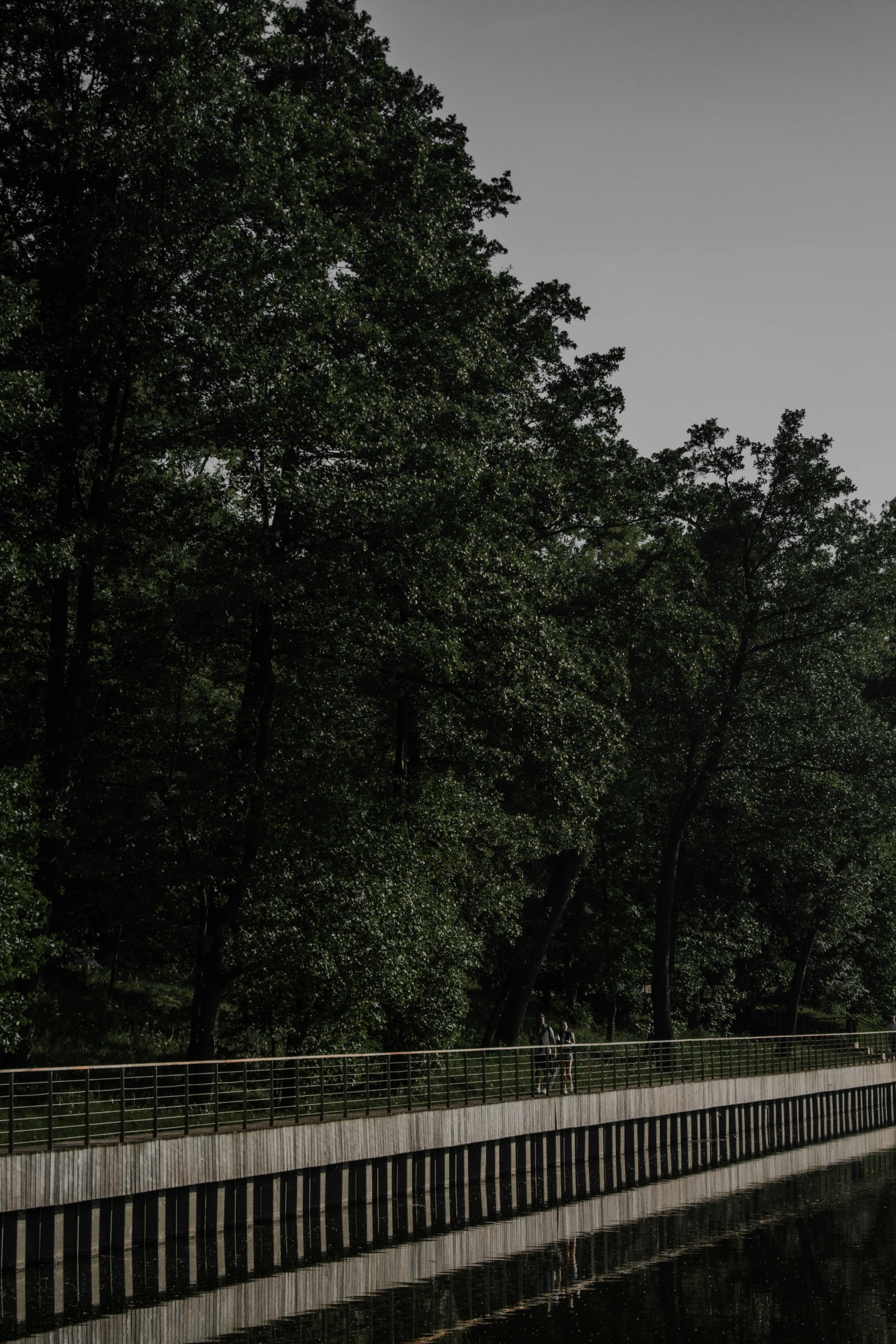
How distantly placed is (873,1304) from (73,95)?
23243 mm

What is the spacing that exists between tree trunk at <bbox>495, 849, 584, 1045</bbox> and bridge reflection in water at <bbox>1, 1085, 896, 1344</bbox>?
8.28 metres

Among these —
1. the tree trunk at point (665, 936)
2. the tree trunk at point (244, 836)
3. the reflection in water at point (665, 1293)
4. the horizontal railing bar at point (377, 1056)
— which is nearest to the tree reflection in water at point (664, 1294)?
the reflection in water at point (665, 1293)

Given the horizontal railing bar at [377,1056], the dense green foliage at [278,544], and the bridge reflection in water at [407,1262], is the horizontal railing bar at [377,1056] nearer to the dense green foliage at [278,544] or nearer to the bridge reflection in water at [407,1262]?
the dense green foliage at [278,544]

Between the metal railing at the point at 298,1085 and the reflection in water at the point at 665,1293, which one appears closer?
the reflection in water at the point at 665,1293

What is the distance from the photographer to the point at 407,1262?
2272cm

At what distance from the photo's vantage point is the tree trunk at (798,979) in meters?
57.2

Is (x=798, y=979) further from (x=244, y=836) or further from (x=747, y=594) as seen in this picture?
(x=244, y=836)

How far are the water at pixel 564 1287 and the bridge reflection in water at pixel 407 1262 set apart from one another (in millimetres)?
44

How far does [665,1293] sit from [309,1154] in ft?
21.5

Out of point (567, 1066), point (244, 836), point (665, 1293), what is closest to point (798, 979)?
point (567, 1066)

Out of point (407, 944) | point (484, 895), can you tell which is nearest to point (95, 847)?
point (407, 944)

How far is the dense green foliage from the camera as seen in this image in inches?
1074

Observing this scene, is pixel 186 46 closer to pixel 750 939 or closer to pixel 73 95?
pixel 73 95

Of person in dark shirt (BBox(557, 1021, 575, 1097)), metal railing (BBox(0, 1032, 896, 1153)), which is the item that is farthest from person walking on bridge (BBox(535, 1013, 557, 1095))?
person in dark shirt (BBox(557, 1021, 575, 1097))
